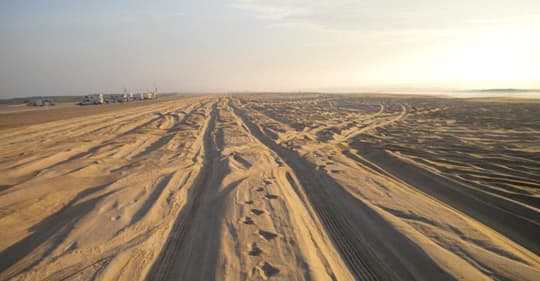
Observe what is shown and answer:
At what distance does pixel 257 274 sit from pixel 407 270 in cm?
181

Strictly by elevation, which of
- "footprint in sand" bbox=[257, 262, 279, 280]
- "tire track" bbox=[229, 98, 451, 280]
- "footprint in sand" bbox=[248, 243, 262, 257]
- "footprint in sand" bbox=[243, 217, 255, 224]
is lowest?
"tire track" bbox=[229, 98, 451, 280]

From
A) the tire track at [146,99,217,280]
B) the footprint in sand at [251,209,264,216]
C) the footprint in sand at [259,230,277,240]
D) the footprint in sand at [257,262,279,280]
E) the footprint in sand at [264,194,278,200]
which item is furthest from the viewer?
the footprint in sand at [264,194,278,200]

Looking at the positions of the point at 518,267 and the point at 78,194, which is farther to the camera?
the point at 78,194

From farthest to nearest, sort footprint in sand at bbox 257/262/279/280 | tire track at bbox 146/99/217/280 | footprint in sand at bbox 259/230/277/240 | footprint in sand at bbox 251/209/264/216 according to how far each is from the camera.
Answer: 1. footprint in sand at bbox 251/209/264/216
2. footprint in sand at bbox 259/230/277/240
3. tire track at bbox 146/99/217/280
4. footprint in sand at bbox 257/262/279/280

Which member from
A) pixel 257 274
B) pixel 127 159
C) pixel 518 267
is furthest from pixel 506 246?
pixel 127 159

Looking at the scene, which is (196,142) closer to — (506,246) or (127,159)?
(127,159)

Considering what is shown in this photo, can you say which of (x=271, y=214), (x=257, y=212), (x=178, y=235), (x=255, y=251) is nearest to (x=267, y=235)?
(x=255, y=251)

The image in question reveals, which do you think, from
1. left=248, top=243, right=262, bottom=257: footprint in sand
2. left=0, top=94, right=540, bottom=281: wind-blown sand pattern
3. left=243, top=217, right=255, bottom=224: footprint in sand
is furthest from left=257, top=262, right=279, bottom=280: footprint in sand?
left=243, top=217, right=255, bottom=224: footprint in sand

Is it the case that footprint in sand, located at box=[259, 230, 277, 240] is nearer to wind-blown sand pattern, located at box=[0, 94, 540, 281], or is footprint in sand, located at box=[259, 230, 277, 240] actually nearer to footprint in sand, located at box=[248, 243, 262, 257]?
wind-blown sand pattern, located at box=[0, 94, 540, 281]

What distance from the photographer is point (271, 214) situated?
4.55m

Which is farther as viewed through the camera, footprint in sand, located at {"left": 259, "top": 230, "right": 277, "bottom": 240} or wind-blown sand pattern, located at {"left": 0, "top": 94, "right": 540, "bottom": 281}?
footprint in sand, located at {"left": 259, "top": 230, "right": 277, "bottom": 240}

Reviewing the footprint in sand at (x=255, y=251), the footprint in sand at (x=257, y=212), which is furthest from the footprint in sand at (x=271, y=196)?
the footprint in sand at (x=255, y=251)

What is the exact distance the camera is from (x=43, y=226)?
4.25 m

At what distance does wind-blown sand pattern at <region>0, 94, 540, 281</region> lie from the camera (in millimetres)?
3217
